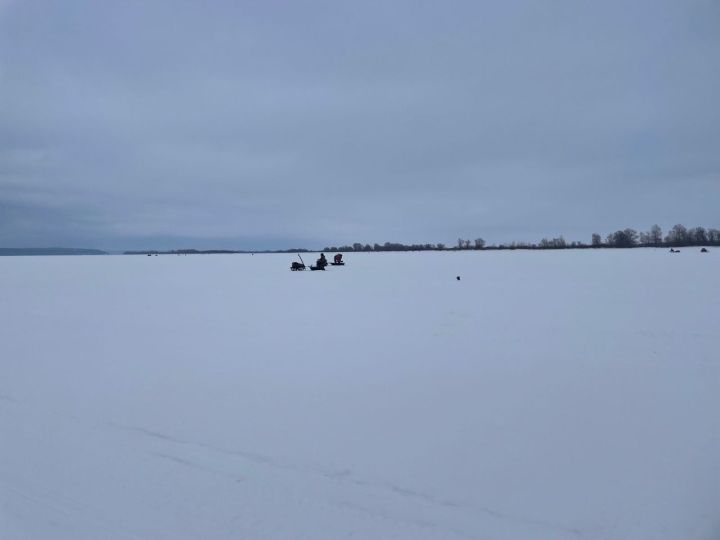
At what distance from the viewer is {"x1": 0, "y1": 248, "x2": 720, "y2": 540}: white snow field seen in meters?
3.20

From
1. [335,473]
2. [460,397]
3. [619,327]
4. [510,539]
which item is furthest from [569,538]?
[619,327]

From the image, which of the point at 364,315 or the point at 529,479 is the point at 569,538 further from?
the point at 364,315

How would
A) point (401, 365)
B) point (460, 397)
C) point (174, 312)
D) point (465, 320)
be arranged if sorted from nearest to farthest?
1. point (460, 397)
2. point (401, 365)
3. point (465, 320)
4. point (174, 312)

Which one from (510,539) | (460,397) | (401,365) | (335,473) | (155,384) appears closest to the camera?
(510,539)

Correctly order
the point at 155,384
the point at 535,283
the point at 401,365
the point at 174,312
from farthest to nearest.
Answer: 1. the point at 535,283
2. the point at 174,312
3. the point at 401,365
4. the point at 155,384

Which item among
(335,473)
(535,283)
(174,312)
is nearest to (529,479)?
(335,473)

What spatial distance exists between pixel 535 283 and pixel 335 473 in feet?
52.9

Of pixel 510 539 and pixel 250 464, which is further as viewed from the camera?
pixel 250 464

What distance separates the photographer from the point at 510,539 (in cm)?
297

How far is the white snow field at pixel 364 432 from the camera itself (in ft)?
10.5

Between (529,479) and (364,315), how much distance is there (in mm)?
7617

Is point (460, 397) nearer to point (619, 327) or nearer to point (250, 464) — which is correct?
point (250, 464)

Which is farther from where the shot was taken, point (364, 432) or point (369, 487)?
point (364, 432)

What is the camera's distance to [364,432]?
14.9 ft
